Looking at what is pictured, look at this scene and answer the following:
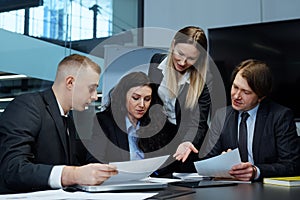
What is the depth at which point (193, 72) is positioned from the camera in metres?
2.29

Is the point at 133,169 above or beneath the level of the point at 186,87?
beneath

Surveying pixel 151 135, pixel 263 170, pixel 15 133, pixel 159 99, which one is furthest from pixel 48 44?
pixel 263 170

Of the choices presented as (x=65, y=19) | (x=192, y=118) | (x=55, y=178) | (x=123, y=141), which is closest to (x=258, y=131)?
(x=192, y=118)

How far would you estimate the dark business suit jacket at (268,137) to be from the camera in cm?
183

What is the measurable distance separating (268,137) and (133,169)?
3.29 ft

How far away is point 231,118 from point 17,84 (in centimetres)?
149

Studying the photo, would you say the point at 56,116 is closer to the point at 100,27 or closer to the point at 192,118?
the point at 192,118

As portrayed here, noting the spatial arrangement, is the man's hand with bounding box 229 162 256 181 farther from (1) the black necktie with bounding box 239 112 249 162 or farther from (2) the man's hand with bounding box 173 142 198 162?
(1) the black necktie with bounding box 239 112 249 162

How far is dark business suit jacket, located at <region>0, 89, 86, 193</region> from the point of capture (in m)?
1.18

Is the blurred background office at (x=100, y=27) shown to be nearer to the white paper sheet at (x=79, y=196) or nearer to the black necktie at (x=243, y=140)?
the black necktie at (x=243, y=140)

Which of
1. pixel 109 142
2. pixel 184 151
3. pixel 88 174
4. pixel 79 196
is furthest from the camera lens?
pixel 109 142

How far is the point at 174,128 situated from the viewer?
7.26ft

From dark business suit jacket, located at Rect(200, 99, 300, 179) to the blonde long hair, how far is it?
0.89 ft

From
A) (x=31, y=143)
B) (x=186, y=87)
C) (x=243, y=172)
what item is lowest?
(x=243, y=172)
